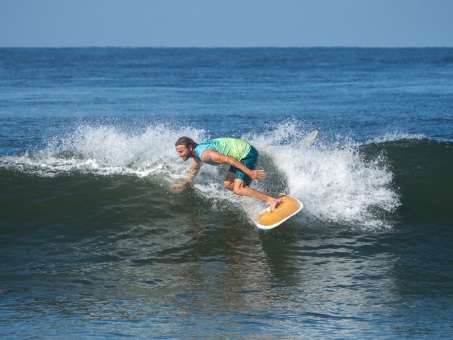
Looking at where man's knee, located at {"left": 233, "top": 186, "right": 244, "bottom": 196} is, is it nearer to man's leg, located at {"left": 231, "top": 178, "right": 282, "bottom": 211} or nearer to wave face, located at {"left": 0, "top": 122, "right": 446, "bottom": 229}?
man's leg, located at {"left": 231, "top": 178, "right": 282, "bottom": 211}

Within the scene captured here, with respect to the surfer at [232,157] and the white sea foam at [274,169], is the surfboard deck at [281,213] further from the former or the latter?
the white sea foam at [274,169]

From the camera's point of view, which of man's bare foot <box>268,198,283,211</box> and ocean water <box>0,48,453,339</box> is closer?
ocean water <box>0,48,453,339</box>

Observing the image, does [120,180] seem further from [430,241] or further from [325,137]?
[325,137]

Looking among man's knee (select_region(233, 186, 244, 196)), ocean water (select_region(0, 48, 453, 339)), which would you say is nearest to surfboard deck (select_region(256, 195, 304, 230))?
ocean water (select_region(0, 48, 453, 339))

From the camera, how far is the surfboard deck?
10.3 m

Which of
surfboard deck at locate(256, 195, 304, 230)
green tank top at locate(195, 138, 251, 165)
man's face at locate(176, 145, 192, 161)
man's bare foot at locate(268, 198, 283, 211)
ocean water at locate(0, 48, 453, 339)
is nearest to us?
ocean water at locate(0, 48, 453, 339)

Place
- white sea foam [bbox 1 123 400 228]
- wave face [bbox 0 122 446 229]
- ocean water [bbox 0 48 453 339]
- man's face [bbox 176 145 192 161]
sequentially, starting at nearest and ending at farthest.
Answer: ocean water [bbox 0 48 453 339]
man's face [bbox 176 145 192 161]
white sea foam [bbox 1 123 400 228]
wave face [bbox 0 122 446 229]

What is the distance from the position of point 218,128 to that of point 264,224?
1108 cm

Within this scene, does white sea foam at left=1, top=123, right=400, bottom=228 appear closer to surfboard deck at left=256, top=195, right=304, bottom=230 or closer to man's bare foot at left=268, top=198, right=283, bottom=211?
surfboard deck at left=256, top=195, right=304, bottom=230

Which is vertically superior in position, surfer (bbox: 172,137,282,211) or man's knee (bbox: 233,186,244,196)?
surfer (bbox: 172,137,282,211)

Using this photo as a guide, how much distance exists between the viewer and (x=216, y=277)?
894cm

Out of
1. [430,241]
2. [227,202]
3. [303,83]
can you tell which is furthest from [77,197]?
[303,83]

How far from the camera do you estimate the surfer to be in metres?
9.93

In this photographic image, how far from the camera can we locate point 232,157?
998 centimetres
